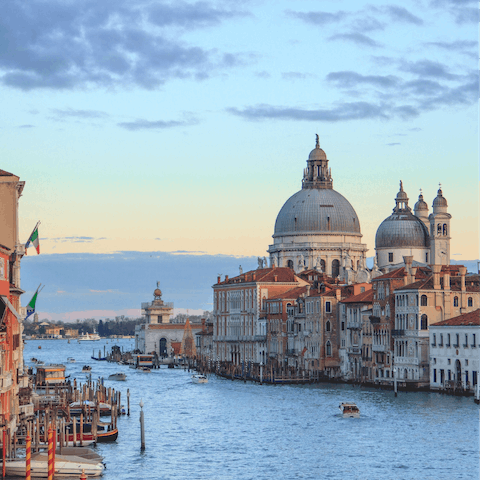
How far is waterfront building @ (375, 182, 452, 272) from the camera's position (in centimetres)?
11006

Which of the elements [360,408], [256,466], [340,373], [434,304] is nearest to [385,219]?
[340,373]

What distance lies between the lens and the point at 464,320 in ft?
198

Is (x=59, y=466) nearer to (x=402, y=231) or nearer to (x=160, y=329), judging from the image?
(x=402, y=231)

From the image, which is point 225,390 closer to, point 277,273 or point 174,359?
point 277,273

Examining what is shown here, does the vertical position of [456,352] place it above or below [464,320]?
below

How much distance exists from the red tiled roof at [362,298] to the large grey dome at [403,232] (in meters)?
35.6

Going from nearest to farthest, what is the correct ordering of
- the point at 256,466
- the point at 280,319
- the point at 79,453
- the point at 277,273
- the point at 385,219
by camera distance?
the point at 79,453 < the point at 256,466 < the point at 280,319 < the point at 277,273 < the point at 385,219

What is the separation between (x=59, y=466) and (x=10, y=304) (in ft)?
14.8

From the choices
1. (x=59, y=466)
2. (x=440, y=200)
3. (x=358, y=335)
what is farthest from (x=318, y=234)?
(x=59, y=466)

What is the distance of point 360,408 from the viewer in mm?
54844

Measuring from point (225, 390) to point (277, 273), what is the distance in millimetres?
27124

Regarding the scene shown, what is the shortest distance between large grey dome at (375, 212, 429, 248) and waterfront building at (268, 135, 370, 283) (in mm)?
4222

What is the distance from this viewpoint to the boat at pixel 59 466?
101 ft

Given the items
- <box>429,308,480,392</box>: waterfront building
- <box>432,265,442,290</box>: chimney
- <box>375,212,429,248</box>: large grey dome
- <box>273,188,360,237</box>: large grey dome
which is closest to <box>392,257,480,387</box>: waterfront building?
<box>432,265,442,290</box>: chimney
